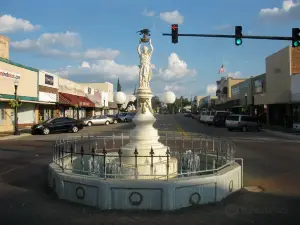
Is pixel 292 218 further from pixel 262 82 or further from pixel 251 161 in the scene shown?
pixel 262 82

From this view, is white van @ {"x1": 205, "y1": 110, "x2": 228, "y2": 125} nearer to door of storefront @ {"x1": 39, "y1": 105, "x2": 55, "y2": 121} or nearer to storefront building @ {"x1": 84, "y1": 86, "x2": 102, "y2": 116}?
door of storefront @ {"x1": 39, "y1": 105, "x2": 55, "y2": 121}

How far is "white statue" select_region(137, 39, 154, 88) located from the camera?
10008mm

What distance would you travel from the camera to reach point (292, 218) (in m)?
6.47

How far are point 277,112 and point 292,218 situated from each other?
39.2 metres

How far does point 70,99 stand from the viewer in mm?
47312

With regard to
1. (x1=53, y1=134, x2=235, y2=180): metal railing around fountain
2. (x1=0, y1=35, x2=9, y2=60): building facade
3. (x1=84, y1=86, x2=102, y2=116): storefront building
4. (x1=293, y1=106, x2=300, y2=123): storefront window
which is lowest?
(x1=53, y1=134, x2=235, y2=180): metal railing around fountain

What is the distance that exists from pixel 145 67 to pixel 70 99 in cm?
3894

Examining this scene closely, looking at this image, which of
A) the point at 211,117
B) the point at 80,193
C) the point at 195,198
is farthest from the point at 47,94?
the point at 195,198

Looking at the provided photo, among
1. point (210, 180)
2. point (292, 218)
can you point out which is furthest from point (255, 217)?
point (210, 180)

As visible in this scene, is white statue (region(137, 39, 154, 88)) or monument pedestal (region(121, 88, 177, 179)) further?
white statue (region(137, 39, 154, 88))

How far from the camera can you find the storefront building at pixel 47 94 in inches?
1532

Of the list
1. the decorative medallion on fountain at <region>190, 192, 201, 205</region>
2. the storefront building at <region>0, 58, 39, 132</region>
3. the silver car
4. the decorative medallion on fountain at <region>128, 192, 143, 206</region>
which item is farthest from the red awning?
the decorative medallion on fountain at <region>190, 192, 201, 205</region>

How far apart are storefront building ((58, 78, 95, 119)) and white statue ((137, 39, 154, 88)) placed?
34.6m

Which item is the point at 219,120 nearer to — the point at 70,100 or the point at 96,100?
the point at 70,100
